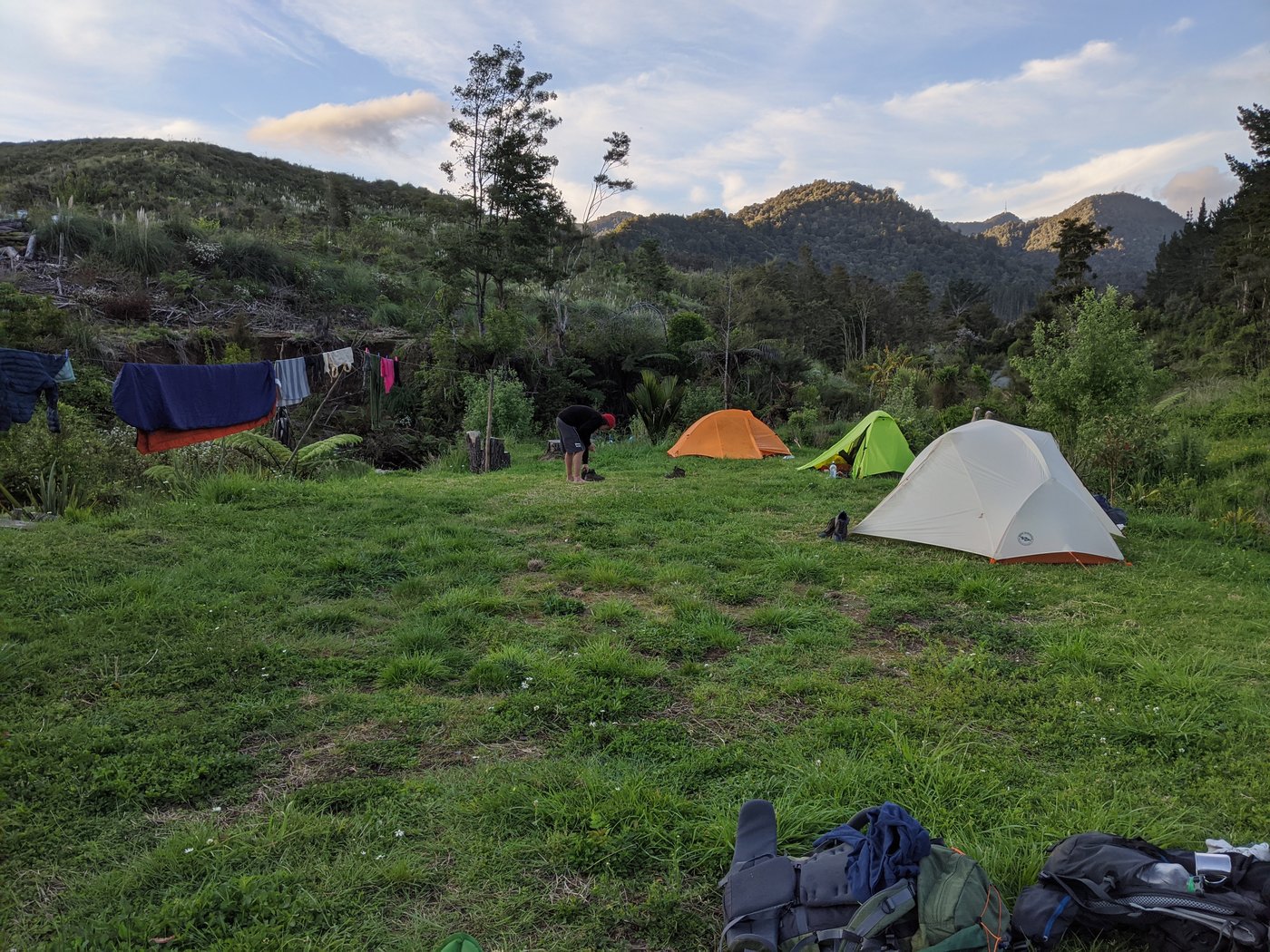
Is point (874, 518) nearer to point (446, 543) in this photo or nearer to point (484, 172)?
point (446, 543)

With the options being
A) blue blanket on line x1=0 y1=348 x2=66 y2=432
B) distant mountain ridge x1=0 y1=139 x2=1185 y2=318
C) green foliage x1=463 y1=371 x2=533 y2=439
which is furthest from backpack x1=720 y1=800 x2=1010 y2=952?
distant mountain ridge x1=0 y1=139 x2=1185 y2=318

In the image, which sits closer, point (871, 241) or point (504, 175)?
point (504, 175)

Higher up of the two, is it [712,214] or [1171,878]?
[712,214]

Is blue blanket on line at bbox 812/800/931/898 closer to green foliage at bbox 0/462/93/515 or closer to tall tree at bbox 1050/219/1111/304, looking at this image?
green foliage at bbox 0/462/93/515

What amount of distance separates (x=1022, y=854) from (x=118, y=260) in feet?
63.9

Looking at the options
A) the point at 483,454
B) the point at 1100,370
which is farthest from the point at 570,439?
the point at 1100,370

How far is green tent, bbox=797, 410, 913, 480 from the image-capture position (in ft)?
34.7

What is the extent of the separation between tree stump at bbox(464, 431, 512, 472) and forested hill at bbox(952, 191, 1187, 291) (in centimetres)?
8403

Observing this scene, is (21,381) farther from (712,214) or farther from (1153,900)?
(712,214)

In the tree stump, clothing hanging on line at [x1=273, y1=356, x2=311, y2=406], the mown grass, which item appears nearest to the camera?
the mown grass

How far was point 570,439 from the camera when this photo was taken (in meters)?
9.65

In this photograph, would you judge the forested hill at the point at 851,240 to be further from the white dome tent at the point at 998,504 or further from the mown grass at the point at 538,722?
the mown grass at the point at 538,722

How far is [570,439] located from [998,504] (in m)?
5.45

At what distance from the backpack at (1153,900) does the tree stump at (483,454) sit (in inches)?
392
